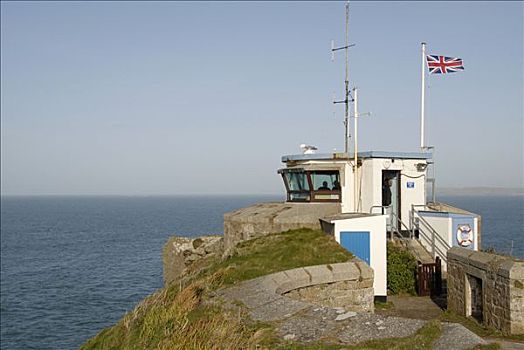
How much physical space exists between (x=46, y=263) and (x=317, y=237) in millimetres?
42576

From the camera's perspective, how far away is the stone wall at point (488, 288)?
1134cm

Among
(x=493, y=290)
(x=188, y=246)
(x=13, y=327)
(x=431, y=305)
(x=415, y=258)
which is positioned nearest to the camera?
A: (x=493, y=290)

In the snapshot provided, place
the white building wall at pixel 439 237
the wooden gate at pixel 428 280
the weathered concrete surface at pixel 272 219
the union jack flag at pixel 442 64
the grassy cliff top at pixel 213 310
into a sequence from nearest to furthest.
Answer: the grassy cliff top at pixel 213 310 < the wooden gate at pixel 428 280 < the weathered concrete surface at pixel 272 219 < the white building wall at pixel 439 237 < the union jack flag at pixel 442 64

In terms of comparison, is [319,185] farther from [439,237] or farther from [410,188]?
[439,237]

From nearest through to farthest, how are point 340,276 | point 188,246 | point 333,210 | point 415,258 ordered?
point 340,276, point 415,258, point 333,210, point 188,246

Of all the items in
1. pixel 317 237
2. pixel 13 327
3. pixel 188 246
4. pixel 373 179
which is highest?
pixel 373 179

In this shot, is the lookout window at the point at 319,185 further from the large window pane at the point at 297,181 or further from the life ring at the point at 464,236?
the life ring at the point at 464,236

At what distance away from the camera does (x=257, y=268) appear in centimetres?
1362

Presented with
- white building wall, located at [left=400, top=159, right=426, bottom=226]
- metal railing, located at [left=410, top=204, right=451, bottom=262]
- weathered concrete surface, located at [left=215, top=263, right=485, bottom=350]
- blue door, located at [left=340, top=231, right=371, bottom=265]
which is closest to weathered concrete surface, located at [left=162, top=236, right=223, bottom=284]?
white building wall, located at [left=400, top=159, right=426, bottom=226]

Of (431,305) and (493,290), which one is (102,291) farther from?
(493,290)

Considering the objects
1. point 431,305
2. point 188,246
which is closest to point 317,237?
point 431,305

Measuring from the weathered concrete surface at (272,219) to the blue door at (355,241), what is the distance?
230 centimetres

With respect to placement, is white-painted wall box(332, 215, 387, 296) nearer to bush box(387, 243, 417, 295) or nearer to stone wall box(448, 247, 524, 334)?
bush box(387, 243, 417, 295)

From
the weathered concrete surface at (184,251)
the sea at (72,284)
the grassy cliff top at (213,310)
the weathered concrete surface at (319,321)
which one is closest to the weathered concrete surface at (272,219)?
the grassy cliff top at (213,310)
